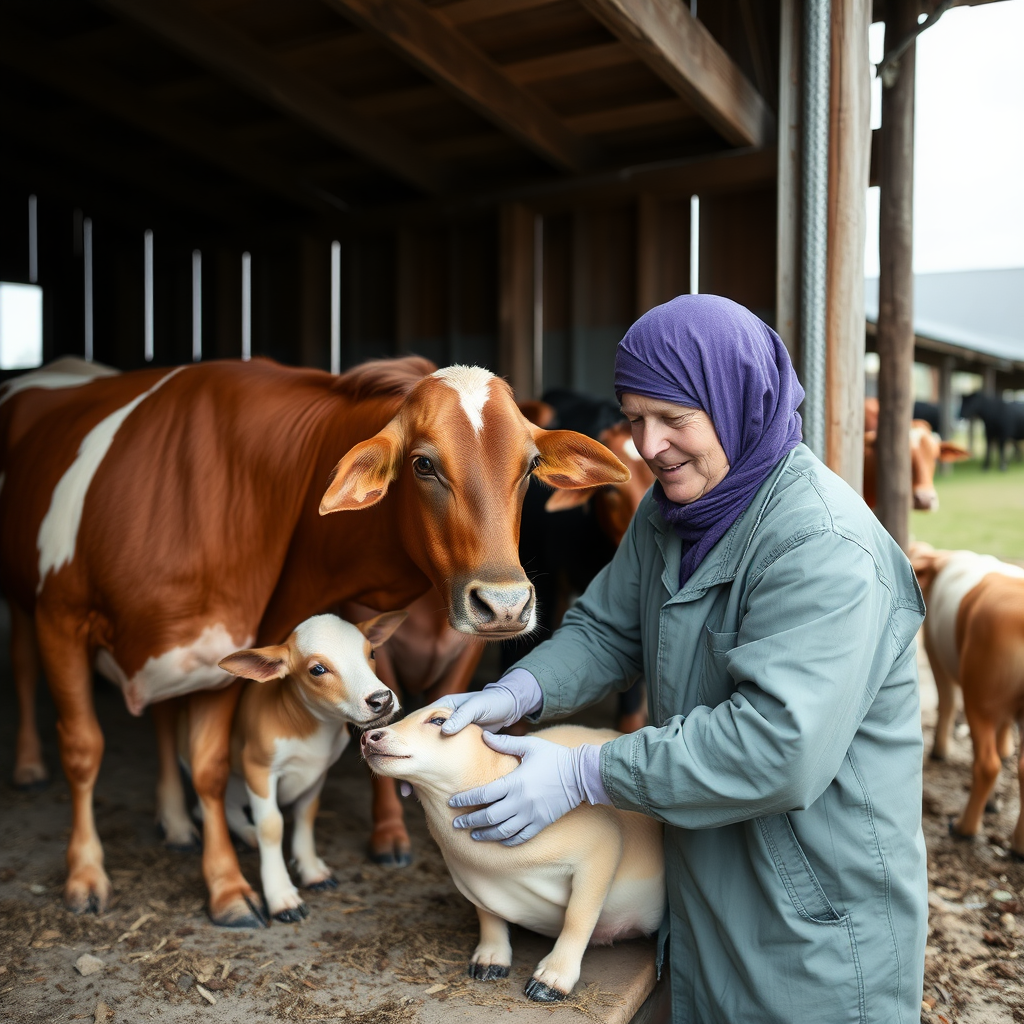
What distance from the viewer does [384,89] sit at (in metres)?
5.44

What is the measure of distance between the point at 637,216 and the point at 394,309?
2175 mm

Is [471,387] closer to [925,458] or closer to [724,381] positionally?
[724,381]

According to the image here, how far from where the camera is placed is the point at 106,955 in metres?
2.56

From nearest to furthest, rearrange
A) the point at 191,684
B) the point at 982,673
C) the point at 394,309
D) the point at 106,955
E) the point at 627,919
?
the point at 627,919 → the point at 106,955 → the point at 191,684 → the point at 982,673 → the point at 394,309

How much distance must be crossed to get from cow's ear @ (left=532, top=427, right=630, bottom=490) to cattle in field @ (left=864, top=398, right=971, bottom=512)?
3.12 metres

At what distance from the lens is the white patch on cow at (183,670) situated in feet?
8.97

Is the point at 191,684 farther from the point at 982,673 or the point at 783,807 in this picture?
the point at 982,673

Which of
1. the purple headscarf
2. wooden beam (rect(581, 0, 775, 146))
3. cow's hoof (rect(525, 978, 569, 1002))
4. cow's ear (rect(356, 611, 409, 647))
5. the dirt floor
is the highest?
wooden beam (rect(581, 0, 775, 146))

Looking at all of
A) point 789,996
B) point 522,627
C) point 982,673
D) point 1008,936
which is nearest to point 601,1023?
point 789,996

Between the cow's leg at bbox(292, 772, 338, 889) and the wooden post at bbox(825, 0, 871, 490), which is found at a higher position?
the wooden post at bbox(825, 0, 871, 490)

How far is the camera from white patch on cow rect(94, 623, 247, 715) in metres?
2.73

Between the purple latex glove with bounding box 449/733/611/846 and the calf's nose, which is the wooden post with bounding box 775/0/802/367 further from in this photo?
the purple latex glove with bounding box 449/733/611/846

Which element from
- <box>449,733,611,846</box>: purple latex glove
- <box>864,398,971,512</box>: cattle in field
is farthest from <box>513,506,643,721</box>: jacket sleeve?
<box>864,398,971,512</box>: cattle in field

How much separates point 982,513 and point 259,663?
8093 millimetres
